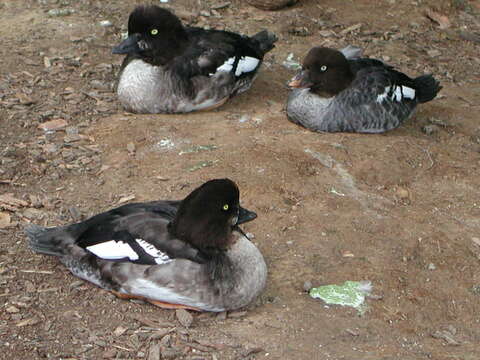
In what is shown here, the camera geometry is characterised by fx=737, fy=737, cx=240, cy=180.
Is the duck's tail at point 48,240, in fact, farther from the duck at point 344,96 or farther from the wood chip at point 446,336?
the duck at point 344,96

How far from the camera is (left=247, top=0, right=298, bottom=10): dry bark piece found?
1004 centimetres

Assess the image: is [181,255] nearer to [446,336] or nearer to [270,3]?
[446,336]

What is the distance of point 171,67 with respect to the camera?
25.8ft

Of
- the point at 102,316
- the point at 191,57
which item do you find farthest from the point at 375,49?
the point at 102,316

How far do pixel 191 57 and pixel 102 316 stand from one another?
154 inches

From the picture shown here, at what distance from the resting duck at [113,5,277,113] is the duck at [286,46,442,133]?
80 centimetres

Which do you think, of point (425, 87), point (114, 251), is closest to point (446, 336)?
point (114, 251)

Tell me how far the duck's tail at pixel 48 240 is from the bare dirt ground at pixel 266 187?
166 millimetres

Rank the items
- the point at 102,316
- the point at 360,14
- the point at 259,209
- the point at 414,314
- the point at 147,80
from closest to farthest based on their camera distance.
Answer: the point at 102,316
the point at 414,314
the point at 259,209
the point at 147,80
the point at 360,14

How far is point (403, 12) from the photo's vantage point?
34.5 ft

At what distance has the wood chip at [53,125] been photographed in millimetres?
7185

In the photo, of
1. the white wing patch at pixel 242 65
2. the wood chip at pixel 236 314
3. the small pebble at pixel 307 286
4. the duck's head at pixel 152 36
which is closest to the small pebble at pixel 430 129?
the white wing patch at pixel 242 65

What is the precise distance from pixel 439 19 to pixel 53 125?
19.5 feet

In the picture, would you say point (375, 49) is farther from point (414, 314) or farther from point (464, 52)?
point (414, 314)
